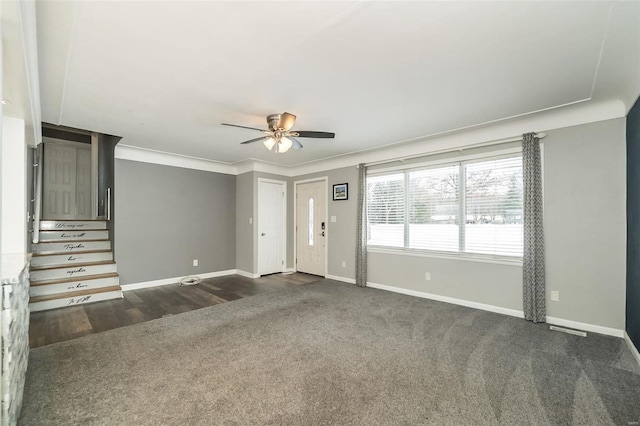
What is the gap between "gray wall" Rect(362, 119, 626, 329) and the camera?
3100mm

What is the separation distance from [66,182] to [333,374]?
682cm

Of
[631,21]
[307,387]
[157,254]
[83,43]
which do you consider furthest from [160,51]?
[157,254]

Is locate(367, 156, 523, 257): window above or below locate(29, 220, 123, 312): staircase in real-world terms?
above

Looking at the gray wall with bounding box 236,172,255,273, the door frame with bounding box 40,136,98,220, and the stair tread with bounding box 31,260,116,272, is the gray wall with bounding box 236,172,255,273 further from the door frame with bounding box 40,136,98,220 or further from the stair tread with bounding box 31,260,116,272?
the door frame with bounding box 40,136,98,220

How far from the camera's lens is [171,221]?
18.2ft

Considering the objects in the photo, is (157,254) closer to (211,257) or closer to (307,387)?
(211,257)

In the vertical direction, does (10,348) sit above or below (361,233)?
below

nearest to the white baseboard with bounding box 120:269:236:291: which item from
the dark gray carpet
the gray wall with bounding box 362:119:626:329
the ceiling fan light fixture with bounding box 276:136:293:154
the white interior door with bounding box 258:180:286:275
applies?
the white interior door with bounding box 258:180:286:275

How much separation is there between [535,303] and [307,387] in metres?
3.00

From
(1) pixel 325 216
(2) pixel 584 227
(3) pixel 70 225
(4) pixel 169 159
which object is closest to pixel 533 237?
(2) pixel 584 227

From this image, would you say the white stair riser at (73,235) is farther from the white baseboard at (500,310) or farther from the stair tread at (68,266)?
the white baseboard at (500,310)

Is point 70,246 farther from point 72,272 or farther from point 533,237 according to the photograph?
Result: point 533,237

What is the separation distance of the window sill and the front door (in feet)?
20.3

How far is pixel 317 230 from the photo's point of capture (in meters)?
6.22
